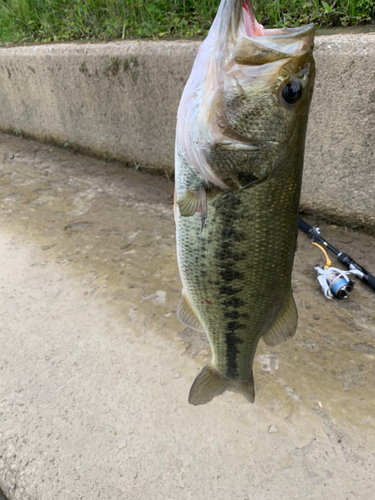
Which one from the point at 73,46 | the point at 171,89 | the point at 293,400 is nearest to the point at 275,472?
the point at 293,400

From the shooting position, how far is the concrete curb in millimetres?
2678

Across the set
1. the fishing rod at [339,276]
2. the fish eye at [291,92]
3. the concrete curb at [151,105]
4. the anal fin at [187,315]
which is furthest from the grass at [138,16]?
the anal fin at [187,315]

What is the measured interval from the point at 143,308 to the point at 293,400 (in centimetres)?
114

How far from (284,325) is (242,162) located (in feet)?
2.31

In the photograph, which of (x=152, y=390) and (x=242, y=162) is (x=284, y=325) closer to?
(x=242, y=162)

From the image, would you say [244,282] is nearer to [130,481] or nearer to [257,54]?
[257,54]

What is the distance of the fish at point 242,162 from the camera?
1018 mm

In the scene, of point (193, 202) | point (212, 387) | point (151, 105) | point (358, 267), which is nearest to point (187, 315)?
point (212, 387)

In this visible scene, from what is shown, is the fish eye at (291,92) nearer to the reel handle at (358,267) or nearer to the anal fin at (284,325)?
the anal fin at (284,325)

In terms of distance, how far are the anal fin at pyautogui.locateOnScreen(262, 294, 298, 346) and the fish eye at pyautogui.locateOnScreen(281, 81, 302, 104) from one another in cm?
73

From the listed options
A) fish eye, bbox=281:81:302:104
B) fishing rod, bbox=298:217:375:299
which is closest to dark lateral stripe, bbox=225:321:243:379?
fish eye, bbox=281:81:302:104

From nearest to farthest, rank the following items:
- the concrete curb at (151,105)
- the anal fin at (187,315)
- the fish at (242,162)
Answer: the fish at (242,162)
the anal fin at (187,315)
the concrete curb at (151,105)

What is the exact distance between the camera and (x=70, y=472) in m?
1.63

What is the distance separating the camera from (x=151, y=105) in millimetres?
3836
